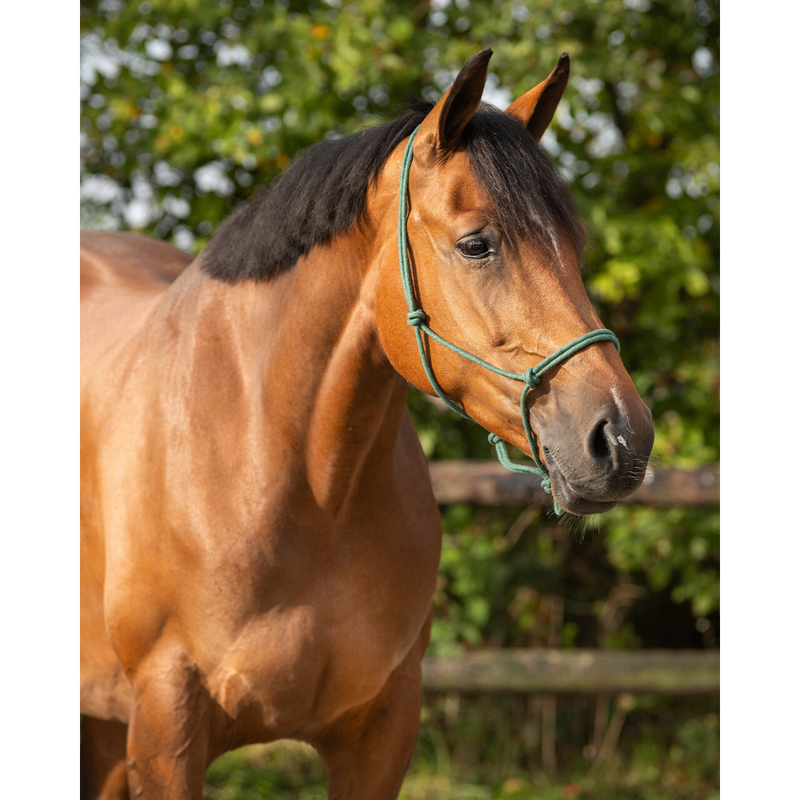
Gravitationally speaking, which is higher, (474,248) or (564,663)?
(474,248)

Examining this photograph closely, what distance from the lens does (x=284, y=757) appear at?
4164 millimetres

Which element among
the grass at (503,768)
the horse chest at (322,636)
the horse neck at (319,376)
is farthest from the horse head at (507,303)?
the grass at (503,768)

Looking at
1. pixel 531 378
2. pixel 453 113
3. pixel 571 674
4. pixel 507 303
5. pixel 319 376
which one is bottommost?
pixel 571 674

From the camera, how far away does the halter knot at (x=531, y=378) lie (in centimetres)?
145

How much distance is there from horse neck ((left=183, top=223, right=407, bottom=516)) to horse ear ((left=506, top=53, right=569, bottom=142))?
0.41m

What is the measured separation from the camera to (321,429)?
1.81 m

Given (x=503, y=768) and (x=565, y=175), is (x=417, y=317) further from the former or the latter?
(x=503, y=768)

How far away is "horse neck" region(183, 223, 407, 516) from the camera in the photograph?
1752 millimetres

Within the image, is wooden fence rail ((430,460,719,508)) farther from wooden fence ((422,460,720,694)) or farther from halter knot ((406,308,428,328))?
halter knot ((406,308,428,328))

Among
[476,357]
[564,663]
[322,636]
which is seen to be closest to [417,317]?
[476,357]

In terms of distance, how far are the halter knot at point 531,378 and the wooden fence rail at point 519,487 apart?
7.99ft

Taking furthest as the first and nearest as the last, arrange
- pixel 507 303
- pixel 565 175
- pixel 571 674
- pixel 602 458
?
1. pixel 571 674
2. pixel 565 175
3. pixel 507 303
4. pixel 602 458

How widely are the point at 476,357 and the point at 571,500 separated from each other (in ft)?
0.96

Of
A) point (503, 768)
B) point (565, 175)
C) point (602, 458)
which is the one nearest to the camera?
point (602, 458)
